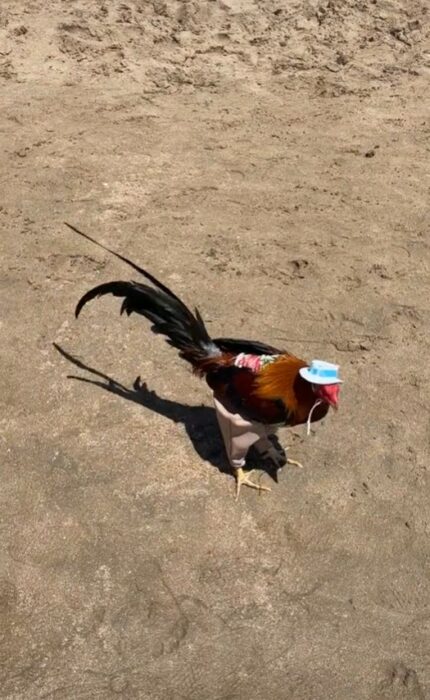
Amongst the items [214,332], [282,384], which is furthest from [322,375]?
[214,332]

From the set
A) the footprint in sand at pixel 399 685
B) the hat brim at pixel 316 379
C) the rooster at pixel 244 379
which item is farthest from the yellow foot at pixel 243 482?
the footprint in sand at pixel 399 685

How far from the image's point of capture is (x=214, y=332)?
559cm

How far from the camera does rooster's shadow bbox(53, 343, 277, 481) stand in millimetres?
4762

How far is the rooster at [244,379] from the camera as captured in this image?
13.0 feet

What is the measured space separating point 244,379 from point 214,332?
150 cm

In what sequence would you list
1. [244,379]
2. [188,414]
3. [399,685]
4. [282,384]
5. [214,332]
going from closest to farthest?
[399,685]
[282,384]
[244,379]
[188,414]
[214,332]

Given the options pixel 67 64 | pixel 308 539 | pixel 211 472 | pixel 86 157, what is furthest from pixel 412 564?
pixel 67 64

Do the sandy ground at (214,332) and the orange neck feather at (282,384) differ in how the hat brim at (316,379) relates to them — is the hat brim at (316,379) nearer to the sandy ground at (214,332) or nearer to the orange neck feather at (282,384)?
the orange neck feather at (282,384)

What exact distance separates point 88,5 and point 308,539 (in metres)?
7.68

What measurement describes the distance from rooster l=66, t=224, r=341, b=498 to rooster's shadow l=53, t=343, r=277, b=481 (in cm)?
15

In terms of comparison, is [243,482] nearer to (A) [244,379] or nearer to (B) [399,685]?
(A) [244,379]

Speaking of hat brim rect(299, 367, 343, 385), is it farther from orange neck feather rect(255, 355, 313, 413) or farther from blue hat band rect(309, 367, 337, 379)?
orange neck feather rect(255, 355, 313, 413)

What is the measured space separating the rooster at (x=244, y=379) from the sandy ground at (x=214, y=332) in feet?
1.52

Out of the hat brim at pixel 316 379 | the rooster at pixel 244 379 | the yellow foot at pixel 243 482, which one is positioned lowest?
the yellow foot at pixel 243 482
